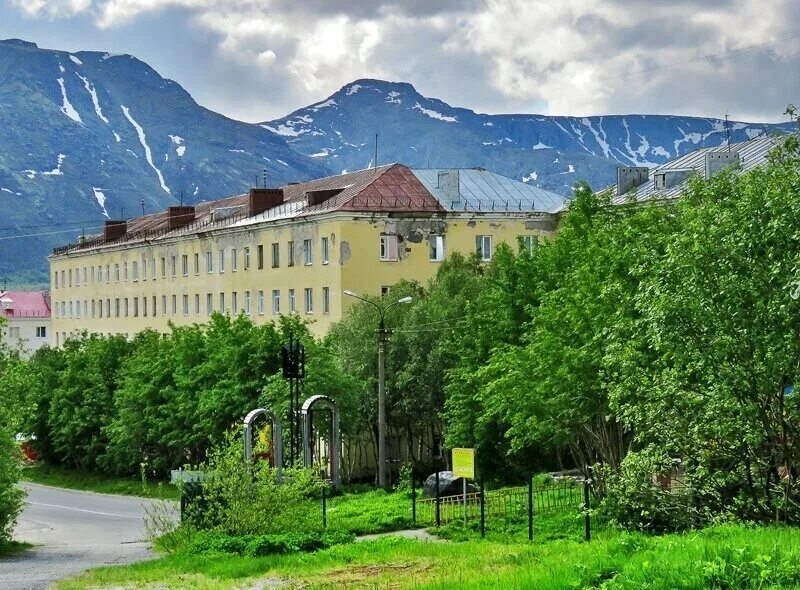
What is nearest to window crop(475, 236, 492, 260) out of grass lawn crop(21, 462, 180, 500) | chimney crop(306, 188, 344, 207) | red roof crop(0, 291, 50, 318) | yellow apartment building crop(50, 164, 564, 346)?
yellow apartment building crop(50, 164, 564, 346)

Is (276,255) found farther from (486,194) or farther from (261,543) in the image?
(261,543)

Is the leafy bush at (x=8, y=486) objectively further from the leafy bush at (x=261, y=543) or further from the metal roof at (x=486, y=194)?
the metal roof at (x=486, y=194)

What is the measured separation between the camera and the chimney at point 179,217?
10162 centimetres

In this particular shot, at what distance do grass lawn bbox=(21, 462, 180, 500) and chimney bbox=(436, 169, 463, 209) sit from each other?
2484 cm

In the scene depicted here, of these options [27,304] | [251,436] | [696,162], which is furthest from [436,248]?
[27,304]

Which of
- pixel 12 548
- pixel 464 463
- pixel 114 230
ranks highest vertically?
pixel 114 230

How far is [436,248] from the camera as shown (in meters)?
78.9

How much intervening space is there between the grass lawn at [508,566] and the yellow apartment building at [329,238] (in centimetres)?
3973

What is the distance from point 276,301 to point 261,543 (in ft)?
183

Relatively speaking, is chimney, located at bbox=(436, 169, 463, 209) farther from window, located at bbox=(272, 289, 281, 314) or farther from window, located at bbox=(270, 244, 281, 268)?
window, located at bbox=(272, 289, 281, 314)

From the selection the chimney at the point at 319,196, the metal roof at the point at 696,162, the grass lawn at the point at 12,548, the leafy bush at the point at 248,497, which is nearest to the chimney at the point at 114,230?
the chimney at the point at 319,196

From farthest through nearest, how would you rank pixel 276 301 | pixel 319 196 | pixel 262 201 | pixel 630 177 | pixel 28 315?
1. pixel 28 315
2. pixel 262 201
3. pixel 276 301
4. pixel 319 196
5. pixel 630 177

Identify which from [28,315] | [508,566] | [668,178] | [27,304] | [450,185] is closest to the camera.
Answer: [508,566]

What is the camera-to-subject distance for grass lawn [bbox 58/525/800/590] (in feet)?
47.8
